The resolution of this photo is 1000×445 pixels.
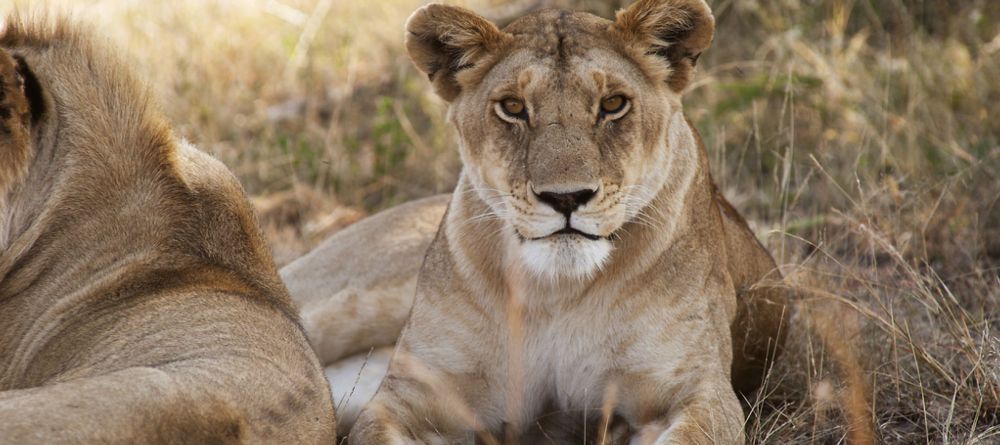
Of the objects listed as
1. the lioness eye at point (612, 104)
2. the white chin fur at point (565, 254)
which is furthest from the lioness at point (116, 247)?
the lioness eye at point (612, 104)

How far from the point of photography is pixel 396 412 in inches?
160

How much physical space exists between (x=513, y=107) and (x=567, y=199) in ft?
1.48

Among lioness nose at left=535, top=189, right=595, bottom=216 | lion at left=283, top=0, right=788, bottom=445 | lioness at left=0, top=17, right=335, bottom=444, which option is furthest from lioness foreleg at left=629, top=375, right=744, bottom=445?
lioness at left=0, top=17, right=335, bottom=444

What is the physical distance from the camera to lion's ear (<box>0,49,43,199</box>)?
3727 millimetres

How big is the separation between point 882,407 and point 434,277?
1.55 m

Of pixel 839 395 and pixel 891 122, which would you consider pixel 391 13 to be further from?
pixel 839 395

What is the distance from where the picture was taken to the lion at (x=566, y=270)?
12.7 ft

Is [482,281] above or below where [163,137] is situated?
below

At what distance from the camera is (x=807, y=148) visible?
7.24m

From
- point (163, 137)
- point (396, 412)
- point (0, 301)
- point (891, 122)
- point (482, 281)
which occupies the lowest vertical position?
point (891, 122)

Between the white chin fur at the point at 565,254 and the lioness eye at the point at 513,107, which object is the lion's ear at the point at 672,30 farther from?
the white chin fur at the point at 565,254

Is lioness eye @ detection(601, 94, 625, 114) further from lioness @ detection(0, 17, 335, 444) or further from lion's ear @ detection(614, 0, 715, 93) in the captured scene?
lioness @ detection(0, 17, 335, 444)

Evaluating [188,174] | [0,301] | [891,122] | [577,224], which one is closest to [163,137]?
[188,174]

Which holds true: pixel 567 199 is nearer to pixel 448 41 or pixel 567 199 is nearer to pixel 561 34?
pixel 561 34
